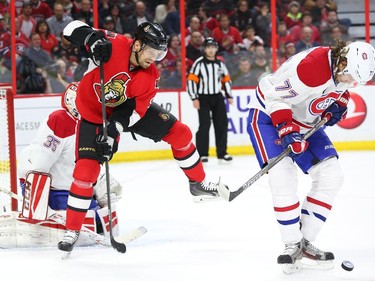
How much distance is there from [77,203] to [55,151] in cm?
47

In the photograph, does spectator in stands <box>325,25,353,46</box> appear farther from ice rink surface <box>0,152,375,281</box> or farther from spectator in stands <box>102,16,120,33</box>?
ice rink surface <box>0,152,375,281</box>

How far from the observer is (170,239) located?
14.3 ft

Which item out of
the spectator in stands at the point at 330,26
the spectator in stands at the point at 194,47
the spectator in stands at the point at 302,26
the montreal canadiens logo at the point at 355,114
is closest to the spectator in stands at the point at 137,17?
the spectator in stands at the point at 194,47

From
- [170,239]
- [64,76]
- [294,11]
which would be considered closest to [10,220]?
[170,239]

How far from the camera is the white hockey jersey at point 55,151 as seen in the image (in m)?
4.13

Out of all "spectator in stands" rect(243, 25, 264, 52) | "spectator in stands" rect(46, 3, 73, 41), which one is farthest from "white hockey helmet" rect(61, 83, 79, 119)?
"spectator in stands" rect(243, 25, 264, 52)

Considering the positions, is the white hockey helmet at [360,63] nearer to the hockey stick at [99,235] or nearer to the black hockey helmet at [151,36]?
the black hockey helmet at [151,36]

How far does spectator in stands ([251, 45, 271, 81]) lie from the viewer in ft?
27.7

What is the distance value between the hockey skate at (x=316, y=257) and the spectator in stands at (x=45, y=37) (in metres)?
4.96

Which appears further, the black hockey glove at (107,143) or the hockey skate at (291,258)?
the black hockey glove at (107,143)

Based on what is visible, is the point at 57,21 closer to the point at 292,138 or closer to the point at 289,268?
the point at 292,138

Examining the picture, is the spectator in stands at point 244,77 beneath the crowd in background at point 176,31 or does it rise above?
beneath

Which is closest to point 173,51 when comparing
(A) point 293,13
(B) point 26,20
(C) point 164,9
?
(C) point 164,9

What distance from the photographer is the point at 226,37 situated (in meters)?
8.52
